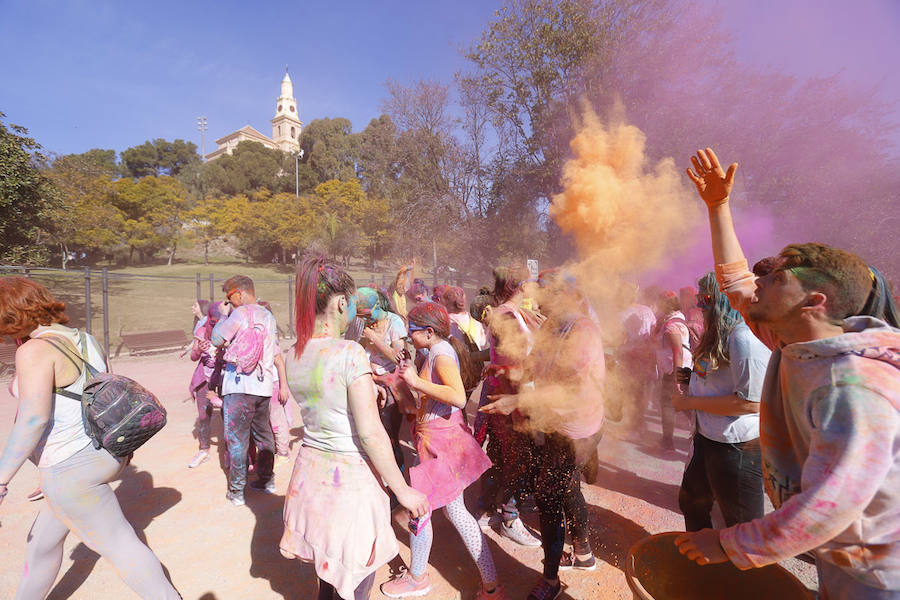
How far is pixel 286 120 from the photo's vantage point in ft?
269

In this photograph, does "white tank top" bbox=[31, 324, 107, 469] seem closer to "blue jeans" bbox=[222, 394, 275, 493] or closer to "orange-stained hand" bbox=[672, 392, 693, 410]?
"blue jeans" bbox=[222, 394, 275, 493]

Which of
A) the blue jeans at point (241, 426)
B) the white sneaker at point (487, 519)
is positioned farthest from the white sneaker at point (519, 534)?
the blue jeans at point (241, 426)

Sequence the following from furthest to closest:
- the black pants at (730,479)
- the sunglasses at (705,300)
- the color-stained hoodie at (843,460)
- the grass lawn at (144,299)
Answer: the grass lawn at (144,299) → the sunglasses at (705,300) → the black pants at (730,479) → the color-stained hoodie at (843,460)

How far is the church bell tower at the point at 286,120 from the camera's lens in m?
81.8

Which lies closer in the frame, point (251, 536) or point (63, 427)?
point (63, 427)

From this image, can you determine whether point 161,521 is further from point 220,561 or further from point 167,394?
point 167,394

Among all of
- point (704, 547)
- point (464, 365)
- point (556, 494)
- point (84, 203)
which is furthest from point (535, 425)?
point (84, 203)

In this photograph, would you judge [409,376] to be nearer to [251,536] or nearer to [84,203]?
[251,536]

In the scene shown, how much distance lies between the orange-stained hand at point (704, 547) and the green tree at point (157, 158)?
65177 mm

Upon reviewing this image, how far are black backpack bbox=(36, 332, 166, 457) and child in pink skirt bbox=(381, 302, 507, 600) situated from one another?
4.80ft

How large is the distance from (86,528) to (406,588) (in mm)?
1904

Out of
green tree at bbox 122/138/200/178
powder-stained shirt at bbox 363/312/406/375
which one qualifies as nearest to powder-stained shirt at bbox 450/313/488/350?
powder-stained shirt at bbox 363/312/406/375

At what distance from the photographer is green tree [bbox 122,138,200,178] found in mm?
53062

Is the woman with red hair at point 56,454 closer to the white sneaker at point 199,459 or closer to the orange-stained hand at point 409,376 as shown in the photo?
the orange-stained hand at point 409,376
